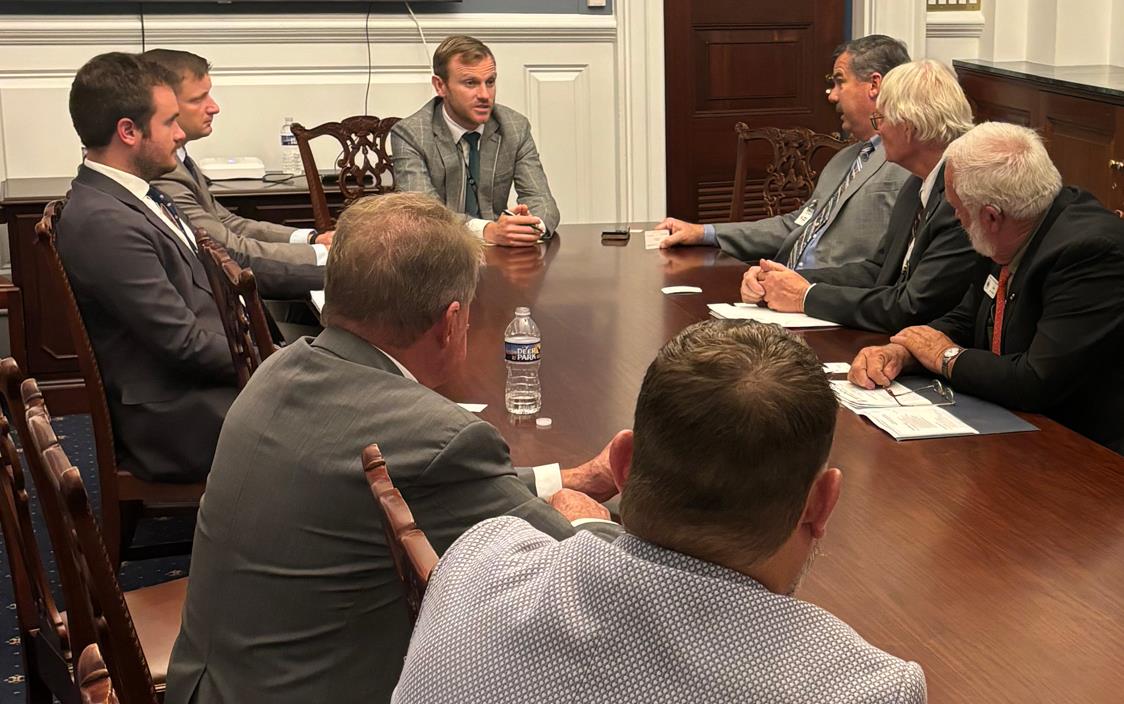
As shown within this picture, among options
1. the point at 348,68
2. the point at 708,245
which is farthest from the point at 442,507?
the point at 348,68

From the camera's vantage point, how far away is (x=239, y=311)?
2764 mm

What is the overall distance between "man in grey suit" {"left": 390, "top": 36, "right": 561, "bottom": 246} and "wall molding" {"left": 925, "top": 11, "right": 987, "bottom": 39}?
252 cm

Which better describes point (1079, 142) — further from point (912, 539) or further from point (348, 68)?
point (912, 539)

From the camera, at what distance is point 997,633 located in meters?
1.67

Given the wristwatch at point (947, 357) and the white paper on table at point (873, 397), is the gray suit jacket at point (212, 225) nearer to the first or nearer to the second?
the white paper on table at point (873, 397)

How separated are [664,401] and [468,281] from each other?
852 mm

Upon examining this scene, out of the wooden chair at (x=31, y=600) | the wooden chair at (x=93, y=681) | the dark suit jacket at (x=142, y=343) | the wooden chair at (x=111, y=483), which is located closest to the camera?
the wooden chair at (x=93, y=681)

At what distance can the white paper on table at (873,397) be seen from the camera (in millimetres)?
2613

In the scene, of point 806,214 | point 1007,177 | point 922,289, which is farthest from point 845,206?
point 1007,177

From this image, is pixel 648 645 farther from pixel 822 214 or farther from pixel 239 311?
pixel 822 214

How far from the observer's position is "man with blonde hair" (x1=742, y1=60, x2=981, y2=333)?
3211mm

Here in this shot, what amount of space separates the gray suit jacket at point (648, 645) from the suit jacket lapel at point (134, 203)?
2.43 meters

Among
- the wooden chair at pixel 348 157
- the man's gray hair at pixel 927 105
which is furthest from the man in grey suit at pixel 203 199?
the man's gray hair at pixel 927 105

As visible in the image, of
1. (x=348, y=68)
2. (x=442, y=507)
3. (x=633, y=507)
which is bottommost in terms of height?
(x=442, y=507)
